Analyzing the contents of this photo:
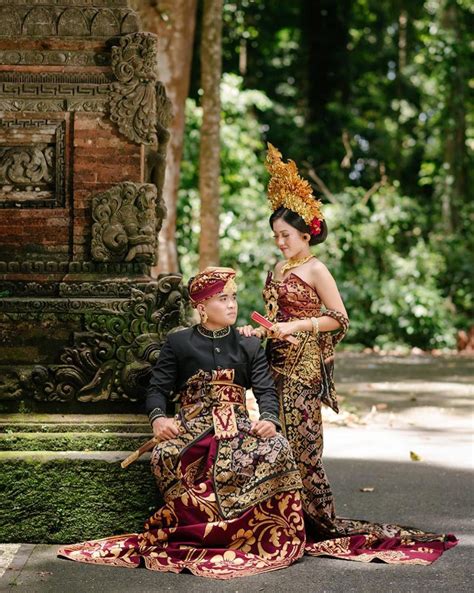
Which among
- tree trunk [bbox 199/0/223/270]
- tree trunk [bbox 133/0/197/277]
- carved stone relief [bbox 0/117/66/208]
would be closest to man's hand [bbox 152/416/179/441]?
carved stone relief [bbox 0/117/66/208]

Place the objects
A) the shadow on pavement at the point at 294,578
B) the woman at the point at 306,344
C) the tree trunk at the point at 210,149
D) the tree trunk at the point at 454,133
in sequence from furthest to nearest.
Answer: the tree trunk at the point at 454,133 < the tree trunk at the point at 210,149 < the woman at the point at 306,344 < the shadow on pavement at the point at 294,578

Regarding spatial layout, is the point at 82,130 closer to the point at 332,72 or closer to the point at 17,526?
the point at 17,526

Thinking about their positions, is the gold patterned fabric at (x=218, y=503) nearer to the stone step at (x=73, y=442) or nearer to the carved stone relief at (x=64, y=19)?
the stone step at (x=73, y=442)

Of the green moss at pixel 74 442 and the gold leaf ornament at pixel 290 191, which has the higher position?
the gold leaf ornament at pixel 290 191

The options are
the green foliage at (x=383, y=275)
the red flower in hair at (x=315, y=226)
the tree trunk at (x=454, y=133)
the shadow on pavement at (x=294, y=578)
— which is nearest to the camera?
the shadow on pavement at (x=294, y=578)

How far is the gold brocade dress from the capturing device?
5.80m

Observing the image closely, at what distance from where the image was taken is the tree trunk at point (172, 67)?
47.4ft

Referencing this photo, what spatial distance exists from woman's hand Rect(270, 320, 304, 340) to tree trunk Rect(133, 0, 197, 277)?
8745mm

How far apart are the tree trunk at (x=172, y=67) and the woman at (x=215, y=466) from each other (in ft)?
29.0

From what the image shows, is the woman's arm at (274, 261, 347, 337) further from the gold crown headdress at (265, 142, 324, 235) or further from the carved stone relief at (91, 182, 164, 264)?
the carved stone relief at (91, 182, 164, 264)

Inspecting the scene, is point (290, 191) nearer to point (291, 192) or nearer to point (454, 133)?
point (291, 192)

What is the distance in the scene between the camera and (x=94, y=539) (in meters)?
5.78

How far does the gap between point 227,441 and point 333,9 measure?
67.7ft

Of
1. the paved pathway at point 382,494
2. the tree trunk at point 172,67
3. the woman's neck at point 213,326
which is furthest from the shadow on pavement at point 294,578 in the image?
the tree trunk at point 172,67
